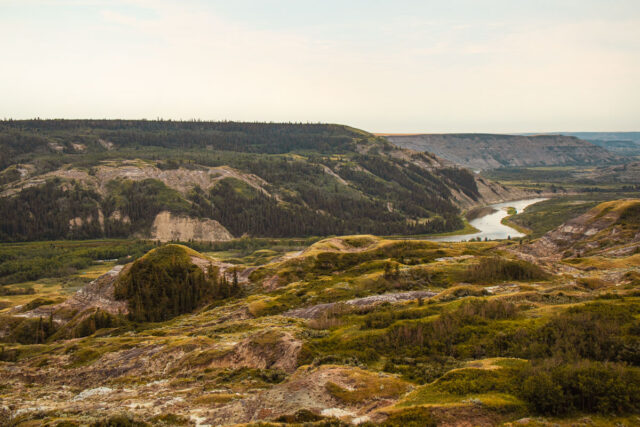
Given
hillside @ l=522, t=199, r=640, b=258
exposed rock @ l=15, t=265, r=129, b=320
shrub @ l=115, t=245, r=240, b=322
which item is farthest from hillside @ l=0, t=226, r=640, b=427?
hillside @ l=522, t=199, r=640, b=258

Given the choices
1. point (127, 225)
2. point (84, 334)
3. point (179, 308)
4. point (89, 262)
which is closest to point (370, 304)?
point (179, 308)

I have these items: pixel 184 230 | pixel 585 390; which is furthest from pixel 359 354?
pixel 184 230

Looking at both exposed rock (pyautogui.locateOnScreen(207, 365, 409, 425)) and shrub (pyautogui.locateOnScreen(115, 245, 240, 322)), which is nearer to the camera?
exposed rock (pyautogui.locateOnScreen(207, 365, 409, 425))

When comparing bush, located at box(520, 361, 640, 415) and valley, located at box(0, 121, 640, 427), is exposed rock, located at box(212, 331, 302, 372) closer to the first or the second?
valley, located at box(0, 121, 640, 427)

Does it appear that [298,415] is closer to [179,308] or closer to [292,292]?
[292,292]

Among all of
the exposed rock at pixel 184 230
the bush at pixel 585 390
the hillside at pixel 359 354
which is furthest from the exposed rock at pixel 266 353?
the exposed rock at pixel 184 230

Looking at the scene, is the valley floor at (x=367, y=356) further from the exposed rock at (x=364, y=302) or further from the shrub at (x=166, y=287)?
the shrub at (x=166, y=287)

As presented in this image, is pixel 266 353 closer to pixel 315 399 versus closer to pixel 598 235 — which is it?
pixel 315 399

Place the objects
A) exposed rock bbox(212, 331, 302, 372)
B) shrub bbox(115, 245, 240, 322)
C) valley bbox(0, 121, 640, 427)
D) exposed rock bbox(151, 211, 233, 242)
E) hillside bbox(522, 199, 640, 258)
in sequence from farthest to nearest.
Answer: exposed rock bbox(151, 211, 233, 242), hillside bbox(522, 199, 640, 258), shrub bbox(115, 245, 240, 322), exposed rock bbox(212, 331, 302, 372), valley bbox(0, 121, 640, 427)
